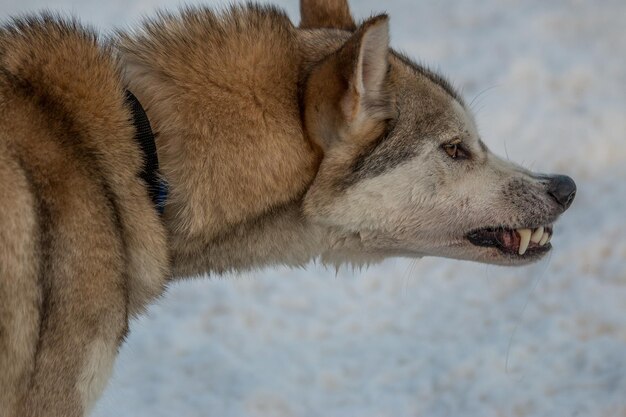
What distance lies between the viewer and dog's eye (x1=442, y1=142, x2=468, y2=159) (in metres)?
3.43

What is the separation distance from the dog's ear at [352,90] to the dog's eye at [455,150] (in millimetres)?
292


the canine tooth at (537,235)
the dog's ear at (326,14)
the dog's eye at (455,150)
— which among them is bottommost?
the canine tooth at (537,235)

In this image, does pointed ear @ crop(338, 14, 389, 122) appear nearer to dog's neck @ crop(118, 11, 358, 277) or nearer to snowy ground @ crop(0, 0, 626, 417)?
dog's neck @ crop(118, 11, 358, 277)

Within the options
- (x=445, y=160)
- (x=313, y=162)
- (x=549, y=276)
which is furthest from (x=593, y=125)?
(x=313, y=162)

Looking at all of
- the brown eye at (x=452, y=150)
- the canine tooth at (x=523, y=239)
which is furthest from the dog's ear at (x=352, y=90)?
the canine tooth at (x=523, y=239)

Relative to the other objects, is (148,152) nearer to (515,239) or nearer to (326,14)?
(326,14)

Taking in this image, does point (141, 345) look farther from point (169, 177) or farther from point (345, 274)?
point (169, 177)

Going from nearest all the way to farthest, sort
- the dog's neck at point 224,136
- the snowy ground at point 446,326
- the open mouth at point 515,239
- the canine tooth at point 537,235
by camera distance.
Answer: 1. the dog's neck at point 224,136
2. the open mouth at point 515,239
3. the canine tooth at point 537,235
4. the snowy ground at point 446,326

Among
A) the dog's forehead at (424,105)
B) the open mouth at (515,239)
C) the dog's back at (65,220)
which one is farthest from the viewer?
the open mouth at (515,239)

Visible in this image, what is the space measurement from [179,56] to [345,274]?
2.68 meters

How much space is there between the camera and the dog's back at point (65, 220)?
2.68 m

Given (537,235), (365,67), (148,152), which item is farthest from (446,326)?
(148,152)

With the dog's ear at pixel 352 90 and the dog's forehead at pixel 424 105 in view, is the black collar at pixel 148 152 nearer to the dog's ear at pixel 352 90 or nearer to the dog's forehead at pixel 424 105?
the dog's ear at pixel 352 90

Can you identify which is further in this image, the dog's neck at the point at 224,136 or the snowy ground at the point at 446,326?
the snowy ground at the point at 446,326
